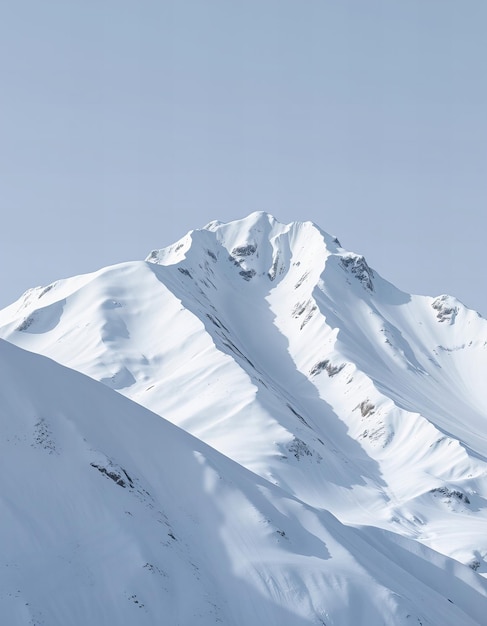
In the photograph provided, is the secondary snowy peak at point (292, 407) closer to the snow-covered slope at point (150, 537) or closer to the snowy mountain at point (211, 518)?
the snowy mountain at point (211, 518)

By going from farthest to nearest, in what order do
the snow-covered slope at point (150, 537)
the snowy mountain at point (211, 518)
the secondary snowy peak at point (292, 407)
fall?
the secondary snowy peak at point (292, 407)
the snowy mountain at point (211, 518)
the snow-covered slope at point (150, 537)

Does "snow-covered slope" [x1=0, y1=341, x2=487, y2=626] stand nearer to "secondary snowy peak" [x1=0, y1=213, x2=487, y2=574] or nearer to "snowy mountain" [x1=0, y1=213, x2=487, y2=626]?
"snowy mountain" [x1=0, y1=213, x2=487, y2=626]

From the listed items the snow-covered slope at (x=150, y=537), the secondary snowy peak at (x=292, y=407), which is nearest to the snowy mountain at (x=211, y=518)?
the snow-covered slope at (x=150, y=537)

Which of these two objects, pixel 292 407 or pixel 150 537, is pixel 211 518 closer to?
pixel 150 537

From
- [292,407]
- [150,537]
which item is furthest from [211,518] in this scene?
[292,407]

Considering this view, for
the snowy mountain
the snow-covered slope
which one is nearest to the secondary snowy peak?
the snowy mountain

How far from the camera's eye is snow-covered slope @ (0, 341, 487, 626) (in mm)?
62909

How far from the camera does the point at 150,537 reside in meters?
69.4

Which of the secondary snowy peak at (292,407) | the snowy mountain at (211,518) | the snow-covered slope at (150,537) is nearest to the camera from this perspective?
the snow-covered slope at (150,537)

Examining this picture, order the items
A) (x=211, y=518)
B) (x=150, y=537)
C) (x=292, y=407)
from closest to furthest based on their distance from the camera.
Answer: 1. (x=150, y=537)
2. (x=211, y=518)
3. (x=292, y=407)

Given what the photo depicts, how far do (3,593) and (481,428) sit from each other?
493 ft

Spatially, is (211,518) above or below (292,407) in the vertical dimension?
above

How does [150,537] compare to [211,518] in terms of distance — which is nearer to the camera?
[150,537]

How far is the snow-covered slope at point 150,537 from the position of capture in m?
62.9
